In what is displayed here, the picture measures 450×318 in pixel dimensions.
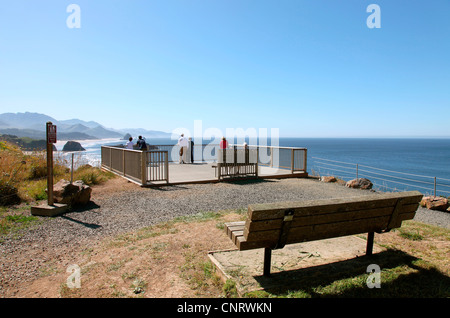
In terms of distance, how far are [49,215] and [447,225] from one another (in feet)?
30.2

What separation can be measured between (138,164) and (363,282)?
8834 mm

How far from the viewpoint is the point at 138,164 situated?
1079 cm

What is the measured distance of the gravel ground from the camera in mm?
4344

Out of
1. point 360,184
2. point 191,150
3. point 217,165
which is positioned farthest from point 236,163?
point 191,150

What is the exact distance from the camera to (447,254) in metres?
4.38

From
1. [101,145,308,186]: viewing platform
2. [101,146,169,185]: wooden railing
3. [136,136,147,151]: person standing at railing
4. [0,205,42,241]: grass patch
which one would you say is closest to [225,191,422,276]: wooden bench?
[0,205,42,241]: grass patch

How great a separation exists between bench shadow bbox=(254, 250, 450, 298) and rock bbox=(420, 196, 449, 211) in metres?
5.92

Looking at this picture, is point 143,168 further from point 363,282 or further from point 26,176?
point 363,282

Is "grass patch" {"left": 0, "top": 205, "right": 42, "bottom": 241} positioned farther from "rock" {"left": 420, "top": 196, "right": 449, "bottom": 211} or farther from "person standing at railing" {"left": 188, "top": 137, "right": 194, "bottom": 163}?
"person standing at railing" {"left": 188, "top": 137, "right": 194, "bottom": 163}

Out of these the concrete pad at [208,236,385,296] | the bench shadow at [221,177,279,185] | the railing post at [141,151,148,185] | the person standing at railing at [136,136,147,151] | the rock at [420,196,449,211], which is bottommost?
the rock at [420,196,449,211]

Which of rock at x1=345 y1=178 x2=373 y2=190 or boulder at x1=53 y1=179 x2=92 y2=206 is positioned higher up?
boulder at x1=53 y1=179 x2=92 y2=206

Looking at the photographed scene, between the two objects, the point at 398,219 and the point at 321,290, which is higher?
the point at 398,219
